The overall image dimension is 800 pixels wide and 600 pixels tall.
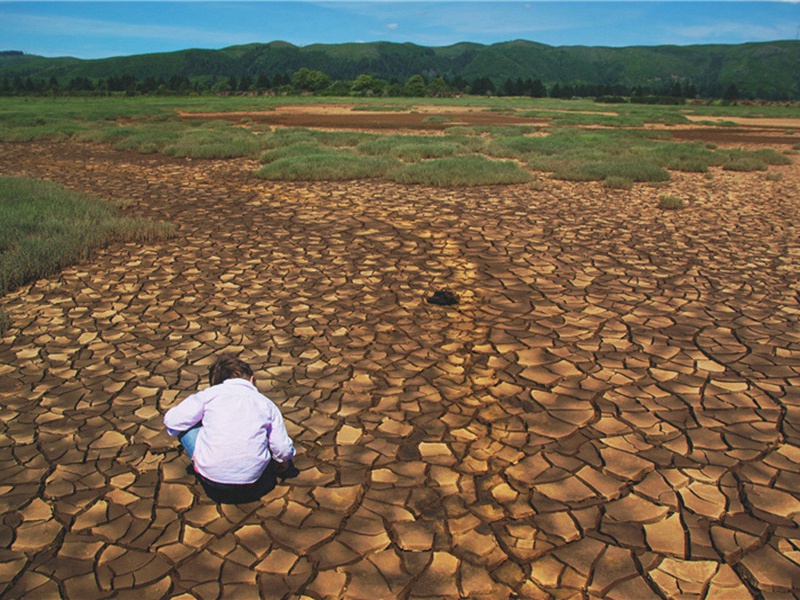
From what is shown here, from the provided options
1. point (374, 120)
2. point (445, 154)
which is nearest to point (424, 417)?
point (445, 154)

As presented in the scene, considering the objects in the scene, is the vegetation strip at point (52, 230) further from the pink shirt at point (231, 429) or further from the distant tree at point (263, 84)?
the distant tree at point (263, 84)

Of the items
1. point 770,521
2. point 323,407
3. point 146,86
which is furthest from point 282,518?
point 146,86

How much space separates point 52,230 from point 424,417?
7.20 meters

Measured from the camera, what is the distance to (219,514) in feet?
11.2

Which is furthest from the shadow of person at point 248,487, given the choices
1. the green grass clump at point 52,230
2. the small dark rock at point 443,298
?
the green grass clump at point 52,230

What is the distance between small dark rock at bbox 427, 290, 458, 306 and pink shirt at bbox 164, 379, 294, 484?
10.8 feet

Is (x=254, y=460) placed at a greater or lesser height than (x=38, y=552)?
greater

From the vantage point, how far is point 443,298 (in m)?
6.47

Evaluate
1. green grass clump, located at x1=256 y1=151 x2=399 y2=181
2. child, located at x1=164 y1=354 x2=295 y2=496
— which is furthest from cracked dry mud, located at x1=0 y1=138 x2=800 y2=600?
green grass clump, located at x1=256 y1=151 x2=399 y2=181

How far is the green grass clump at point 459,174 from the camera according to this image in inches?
541

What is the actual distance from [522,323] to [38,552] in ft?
14.5

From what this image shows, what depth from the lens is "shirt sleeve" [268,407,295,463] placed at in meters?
3.39

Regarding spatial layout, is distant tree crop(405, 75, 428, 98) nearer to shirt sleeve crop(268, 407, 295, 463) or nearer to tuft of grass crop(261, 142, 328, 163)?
tuft of grass crop(261, 142, 328, 163)

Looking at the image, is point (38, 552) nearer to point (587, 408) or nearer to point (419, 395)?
point (419, 395)
